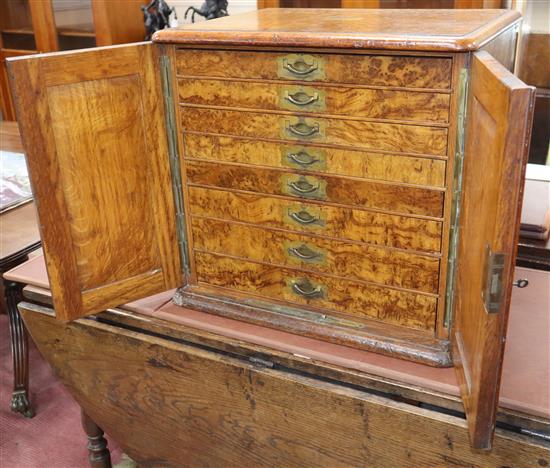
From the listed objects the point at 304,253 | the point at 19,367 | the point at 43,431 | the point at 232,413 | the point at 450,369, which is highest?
the point at 304,253

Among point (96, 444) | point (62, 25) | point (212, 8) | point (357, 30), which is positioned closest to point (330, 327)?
point (357, 30)

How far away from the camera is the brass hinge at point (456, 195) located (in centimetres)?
97

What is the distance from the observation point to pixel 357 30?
1.08 meters

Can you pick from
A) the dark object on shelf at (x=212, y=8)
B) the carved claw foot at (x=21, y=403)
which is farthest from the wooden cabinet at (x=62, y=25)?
the carved claw foot at (x=21, y=403)

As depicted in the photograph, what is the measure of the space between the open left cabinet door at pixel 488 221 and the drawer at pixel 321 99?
0.24 feet

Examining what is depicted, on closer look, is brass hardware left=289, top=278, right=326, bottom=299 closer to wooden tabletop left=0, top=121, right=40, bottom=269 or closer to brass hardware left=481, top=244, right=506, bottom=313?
Result: brass hardware left=481, top=244, right=506, bottom=313

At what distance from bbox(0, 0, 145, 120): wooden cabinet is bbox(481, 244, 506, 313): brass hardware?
320 cm

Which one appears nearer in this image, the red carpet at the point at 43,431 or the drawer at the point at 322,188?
the drawer at the point at 322,188

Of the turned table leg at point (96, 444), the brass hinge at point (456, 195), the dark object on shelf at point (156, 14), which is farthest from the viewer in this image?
the dark object on shelf at point (156, 14)

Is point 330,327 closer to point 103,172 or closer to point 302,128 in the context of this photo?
point 302,128

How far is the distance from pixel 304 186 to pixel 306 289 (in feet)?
0.69

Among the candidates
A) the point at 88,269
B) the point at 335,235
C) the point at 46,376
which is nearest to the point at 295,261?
the point at 335,235

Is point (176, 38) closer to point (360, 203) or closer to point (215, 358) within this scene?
point (360, 203)

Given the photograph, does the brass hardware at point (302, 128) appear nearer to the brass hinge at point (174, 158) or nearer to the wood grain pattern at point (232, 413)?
the brass hinge at point (174, 158)
